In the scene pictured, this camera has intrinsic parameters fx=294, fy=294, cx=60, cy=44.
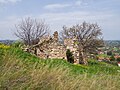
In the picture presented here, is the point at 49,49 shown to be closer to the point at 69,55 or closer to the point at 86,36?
the point at 69,55

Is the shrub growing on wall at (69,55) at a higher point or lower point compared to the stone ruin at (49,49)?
lower

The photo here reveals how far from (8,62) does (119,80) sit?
364 cm

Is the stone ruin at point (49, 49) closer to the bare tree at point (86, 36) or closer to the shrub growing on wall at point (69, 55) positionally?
the shrub growing on wall at point (69, 55)

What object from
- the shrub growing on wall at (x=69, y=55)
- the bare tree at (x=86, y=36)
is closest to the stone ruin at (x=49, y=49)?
the shrub growing on wall at (x=69, y=55)

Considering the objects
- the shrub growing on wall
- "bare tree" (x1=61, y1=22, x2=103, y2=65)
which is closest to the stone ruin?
the shrub growing on wall

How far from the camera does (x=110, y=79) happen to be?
26.5 feet

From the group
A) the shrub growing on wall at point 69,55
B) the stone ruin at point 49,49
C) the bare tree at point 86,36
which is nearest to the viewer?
the stone ruin at point 49,49

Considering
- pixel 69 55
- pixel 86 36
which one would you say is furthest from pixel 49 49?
pixel 86 36

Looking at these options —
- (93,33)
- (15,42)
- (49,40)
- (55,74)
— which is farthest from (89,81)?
(93,33)

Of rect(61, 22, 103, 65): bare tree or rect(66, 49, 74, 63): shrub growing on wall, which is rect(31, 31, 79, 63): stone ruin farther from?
rect(61, 22, 103, 65): bare tree

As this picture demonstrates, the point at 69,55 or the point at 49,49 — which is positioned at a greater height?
the point at 49,49

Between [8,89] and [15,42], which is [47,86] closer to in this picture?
[8,89]

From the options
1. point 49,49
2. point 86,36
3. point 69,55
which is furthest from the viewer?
point 86,36

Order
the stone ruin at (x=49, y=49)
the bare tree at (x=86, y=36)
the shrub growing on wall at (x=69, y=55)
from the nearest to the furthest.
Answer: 1. the stone ruin at (x=49, y=49)
2. the shrub growing on wall at (x=69, y=55)
3. the bare tree at (x=86, y=36)
